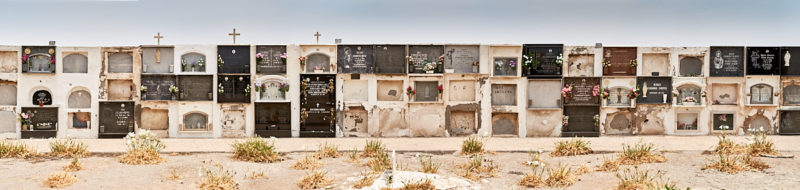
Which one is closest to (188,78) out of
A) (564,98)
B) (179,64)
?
(179,64)

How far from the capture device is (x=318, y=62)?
1617cm

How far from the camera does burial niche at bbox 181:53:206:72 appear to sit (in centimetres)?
1591

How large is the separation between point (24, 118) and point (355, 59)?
9.56m

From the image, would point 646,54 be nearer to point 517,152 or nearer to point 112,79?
point 517,152

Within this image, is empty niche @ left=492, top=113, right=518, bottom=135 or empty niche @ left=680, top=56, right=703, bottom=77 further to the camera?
empty niche @ left=680, top=56, right=703, bottom=77

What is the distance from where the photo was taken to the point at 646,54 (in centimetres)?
1622

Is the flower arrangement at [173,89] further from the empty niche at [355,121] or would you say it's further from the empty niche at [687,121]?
the empty niche at [687,121]

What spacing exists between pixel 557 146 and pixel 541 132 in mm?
4277

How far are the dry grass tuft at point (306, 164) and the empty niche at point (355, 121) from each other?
546 cm

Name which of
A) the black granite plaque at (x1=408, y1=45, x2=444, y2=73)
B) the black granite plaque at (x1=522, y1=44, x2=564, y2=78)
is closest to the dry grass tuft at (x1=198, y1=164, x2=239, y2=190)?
the black granite plaque at (x1=408, y1=45, x2=444, y2=73)

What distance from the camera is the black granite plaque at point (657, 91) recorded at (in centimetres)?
1617

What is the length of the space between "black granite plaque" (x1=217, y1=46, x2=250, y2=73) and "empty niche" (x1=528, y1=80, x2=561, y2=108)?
8.42m

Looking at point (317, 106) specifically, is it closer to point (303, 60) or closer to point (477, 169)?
point (303, 60)

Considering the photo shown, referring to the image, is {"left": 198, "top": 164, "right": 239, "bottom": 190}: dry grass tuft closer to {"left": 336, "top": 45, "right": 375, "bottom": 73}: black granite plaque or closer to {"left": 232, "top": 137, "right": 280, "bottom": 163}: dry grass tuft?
{"left": 232, "top": 137, "right": 280, "bottom": 163}: dry grass tuft
